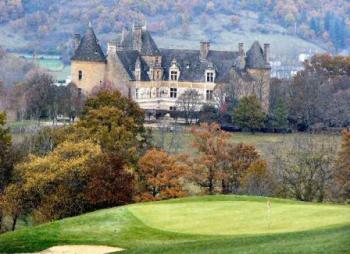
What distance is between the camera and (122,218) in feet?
111

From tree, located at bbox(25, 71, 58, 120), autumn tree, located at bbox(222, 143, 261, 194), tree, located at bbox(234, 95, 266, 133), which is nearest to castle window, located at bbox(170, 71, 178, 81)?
tree, located at bbox(234, 95, 266, 133)

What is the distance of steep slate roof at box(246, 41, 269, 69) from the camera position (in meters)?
83.4

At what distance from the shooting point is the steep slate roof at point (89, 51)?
82375mm

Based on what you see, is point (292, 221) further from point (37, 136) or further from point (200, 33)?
point (200, 33)

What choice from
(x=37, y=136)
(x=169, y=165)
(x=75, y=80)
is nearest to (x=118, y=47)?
(x=75, y=80)

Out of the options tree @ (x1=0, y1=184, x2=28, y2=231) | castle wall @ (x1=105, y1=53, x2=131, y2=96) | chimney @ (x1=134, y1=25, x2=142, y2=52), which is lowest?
tree @ (x1=0, y1=184, x2=28, y2=231)

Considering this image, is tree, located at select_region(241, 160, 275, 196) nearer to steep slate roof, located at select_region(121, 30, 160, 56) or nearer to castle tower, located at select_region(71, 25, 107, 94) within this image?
castle tower, located at select_region(71, 25, 107, 94)

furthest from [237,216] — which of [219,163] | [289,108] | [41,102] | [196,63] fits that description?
[196,63]

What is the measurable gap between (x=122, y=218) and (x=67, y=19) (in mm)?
163803

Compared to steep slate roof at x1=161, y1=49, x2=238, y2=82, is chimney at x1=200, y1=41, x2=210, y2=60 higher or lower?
higher

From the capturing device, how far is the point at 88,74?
8250 centimetres

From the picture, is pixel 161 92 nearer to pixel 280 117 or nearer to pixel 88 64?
pixel 88 64

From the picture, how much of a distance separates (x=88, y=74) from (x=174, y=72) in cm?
699

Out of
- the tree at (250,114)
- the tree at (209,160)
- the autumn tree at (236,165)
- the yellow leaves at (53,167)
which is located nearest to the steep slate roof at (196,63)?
the tree at (250,114)
